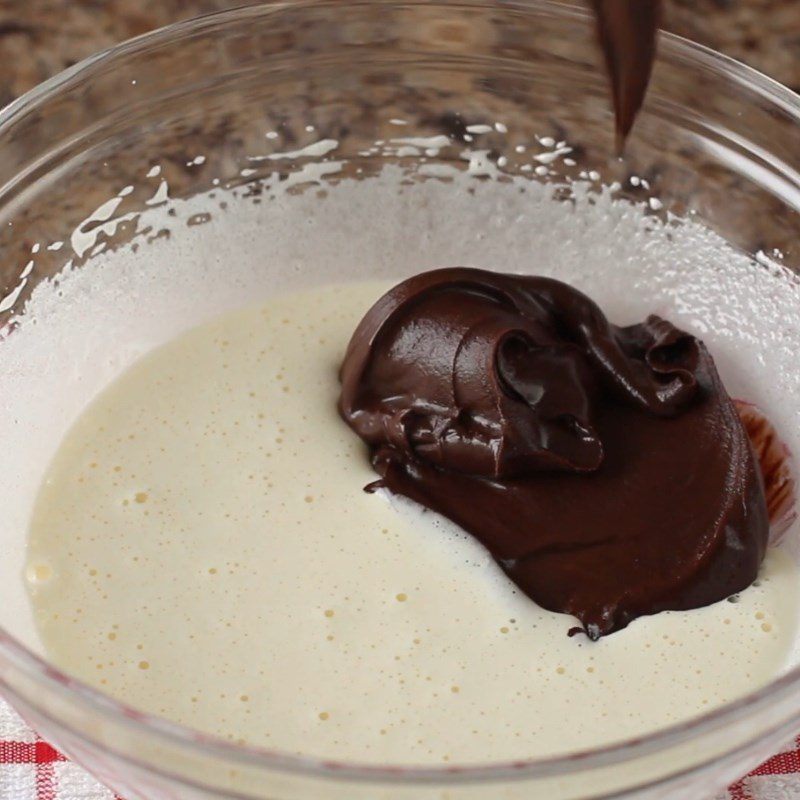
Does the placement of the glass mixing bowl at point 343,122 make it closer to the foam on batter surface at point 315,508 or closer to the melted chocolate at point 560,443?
the foam on batter surface at point 315,508

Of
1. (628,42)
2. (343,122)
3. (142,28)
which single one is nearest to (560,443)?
(628,42)

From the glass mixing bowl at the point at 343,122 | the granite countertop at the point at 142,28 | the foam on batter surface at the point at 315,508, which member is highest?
the granite countertop at the point at 142,28

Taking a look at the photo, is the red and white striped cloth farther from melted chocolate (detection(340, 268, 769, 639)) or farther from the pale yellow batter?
melted chocolate (detection(340, 268, 769, 639))

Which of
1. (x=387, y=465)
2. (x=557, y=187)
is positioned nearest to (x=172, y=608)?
(x=387, y=465)

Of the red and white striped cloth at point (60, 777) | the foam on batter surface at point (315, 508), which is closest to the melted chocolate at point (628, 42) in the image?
the foam on batter surface at point (315, 508)

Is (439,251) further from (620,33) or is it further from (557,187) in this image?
(620,33)

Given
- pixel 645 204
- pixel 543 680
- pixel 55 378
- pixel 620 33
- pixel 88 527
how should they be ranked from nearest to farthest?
1. pixel 620 33
2. pixel 543 680
3. pixel 88 527
4. pixel 55 378
5. pixel 645 204
